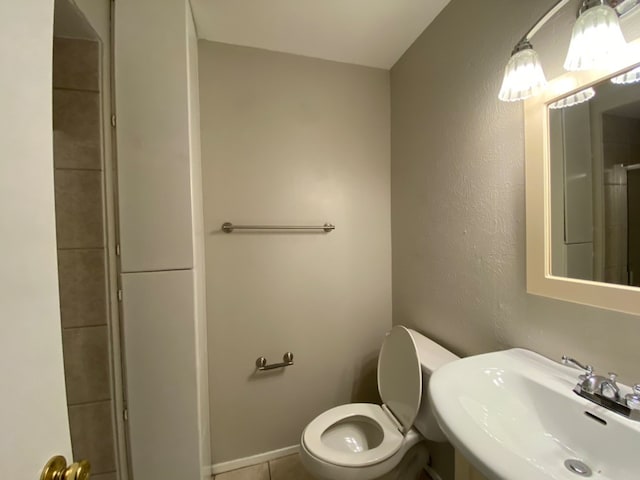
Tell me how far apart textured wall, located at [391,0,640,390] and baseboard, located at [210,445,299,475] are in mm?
1108

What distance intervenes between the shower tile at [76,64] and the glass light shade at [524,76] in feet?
4.78

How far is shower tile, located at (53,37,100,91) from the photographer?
3.10 feet

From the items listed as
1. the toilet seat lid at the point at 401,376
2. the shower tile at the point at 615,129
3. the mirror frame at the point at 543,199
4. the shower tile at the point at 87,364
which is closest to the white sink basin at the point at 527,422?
the mirror frame at the point at 543,199

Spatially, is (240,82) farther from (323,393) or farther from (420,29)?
(323,393)

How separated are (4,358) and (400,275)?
5.30 feet

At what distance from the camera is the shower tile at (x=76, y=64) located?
944 millimetres

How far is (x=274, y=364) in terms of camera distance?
1.53 meters

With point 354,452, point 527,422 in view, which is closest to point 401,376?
point 354,452

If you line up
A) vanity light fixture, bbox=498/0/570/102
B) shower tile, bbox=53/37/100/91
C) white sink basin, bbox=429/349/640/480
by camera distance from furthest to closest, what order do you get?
shower tile, bbox=53/37/100/91 < vanity light fixture, bbox=498/0/570/102 < white sink basin, bbox=429/349/640/480

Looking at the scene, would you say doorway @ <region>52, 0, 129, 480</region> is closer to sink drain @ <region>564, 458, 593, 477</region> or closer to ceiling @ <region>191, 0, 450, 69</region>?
ceiling @ <region>191, 0, 450, 69</region>

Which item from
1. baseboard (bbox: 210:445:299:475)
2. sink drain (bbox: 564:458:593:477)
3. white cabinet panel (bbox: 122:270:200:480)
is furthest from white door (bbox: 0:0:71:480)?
baseboard (bbox: 210:445:299:475)

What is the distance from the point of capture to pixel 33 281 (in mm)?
396

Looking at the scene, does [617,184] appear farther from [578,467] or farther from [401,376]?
[401,376]

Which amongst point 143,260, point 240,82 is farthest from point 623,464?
point 240,82
